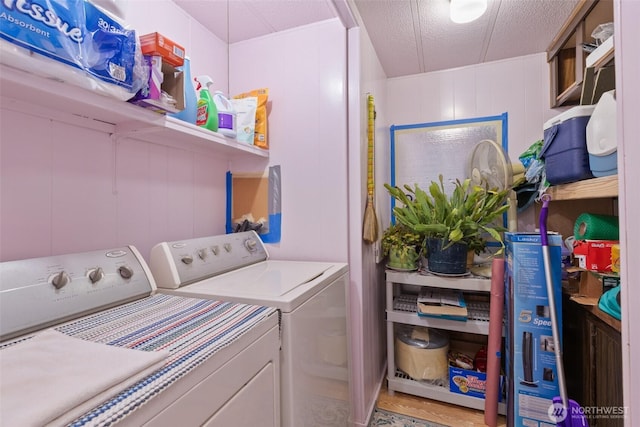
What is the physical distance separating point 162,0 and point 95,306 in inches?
52.5

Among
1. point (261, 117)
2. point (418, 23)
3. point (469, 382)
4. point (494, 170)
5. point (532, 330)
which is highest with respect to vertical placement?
point (418, 23)

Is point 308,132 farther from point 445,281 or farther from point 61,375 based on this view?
point 61,375

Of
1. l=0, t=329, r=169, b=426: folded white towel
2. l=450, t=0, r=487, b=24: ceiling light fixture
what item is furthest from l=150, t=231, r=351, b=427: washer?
l=450, t=0, r=487, b=24: ceiling light fixture

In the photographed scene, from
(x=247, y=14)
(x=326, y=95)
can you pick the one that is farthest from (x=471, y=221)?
(x=247, y=14)

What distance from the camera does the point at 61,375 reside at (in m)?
0.49

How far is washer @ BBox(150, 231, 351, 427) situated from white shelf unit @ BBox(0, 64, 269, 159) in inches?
17.2

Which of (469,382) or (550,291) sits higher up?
(550,291)

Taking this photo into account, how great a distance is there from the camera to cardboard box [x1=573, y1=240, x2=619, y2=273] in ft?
4.20

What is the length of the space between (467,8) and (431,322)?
1.67 metres

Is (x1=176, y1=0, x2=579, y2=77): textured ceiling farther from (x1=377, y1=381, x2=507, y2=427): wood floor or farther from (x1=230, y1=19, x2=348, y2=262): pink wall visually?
(x1=377, y1=381, x2=507, y2=427): wood floor

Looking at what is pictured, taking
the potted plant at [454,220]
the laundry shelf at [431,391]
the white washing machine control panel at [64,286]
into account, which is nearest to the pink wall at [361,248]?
the laundry shelf at [431,391]

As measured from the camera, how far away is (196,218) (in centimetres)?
154

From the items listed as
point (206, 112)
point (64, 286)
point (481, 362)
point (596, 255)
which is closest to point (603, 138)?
point (596, 255)

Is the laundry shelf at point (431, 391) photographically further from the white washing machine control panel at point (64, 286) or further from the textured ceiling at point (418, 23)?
the textured ceiling at point (418, 23)
